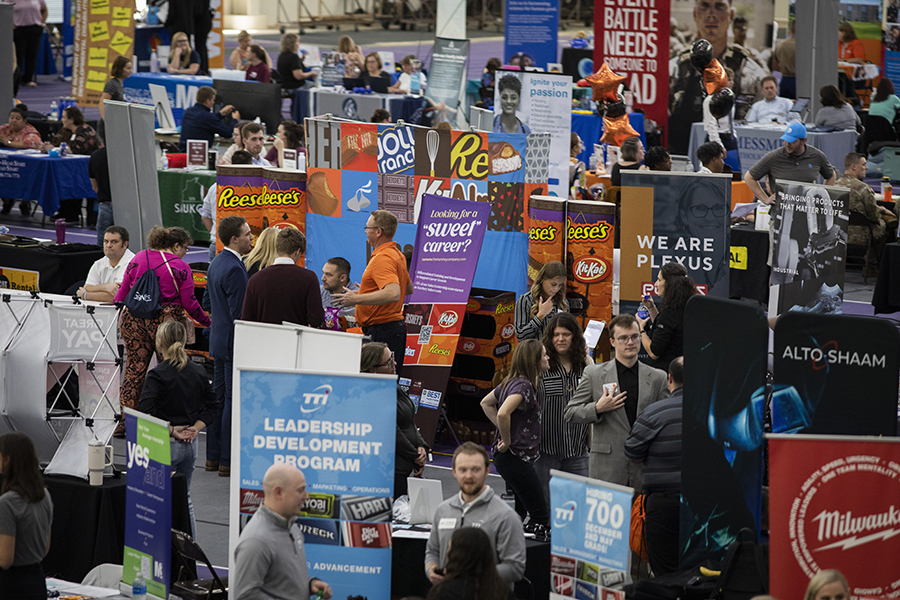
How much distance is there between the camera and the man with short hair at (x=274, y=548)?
4.89 metres

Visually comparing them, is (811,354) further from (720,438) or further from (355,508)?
(355,508)

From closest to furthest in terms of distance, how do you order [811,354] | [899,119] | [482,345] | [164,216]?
[811,354], [482,345], [164,216], [899,119]

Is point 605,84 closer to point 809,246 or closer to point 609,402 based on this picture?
point 809,246

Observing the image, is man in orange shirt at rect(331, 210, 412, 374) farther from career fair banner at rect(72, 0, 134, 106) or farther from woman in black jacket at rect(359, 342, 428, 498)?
career fair banner at rect(72, 0, 134, 106)

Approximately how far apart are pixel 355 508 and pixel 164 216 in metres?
9.50

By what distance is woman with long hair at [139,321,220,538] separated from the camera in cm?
694

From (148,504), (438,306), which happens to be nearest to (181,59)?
(438,306)

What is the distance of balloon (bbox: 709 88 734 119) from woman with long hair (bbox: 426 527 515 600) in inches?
390

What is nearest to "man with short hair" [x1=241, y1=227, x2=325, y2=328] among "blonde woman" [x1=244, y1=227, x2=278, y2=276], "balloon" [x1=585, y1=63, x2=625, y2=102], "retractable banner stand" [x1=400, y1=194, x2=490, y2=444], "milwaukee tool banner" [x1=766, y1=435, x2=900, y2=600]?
"blonde woman" [x1=244, y1=227, x2=278, y2=276]

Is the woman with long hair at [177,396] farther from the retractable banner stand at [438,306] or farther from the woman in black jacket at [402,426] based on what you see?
the retractable banner stand at [438,306]

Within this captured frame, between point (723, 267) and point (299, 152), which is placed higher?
point (299, 152)

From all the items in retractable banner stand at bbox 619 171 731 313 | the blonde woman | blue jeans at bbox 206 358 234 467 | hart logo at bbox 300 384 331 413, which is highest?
retractable banner stand at bbox 619 171 731 313

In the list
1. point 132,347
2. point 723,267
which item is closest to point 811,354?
point 723,267

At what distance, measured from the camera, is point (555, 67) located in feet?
69.9
